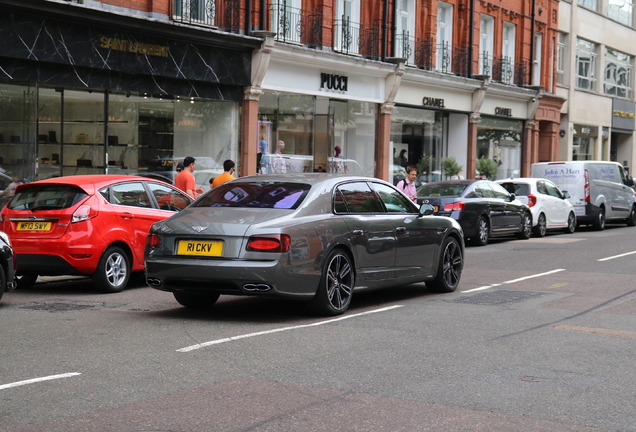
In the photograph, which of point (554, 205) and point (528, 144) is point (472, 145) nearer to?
point (528, 144)

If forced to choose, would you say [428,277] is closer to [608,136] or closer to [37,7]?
[37,7]

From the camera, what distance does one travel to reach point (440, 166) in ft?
110

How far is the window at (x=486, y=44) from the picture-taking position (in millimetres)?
35000

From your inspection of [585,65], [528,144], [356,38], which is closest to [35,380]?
[356,38]

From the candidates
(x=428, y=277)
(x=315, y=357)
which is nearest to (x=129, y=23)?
(x=428, y=277)

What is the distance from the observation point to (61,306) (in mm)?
10266

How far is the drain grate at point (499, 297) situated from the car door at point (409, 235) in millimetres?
609

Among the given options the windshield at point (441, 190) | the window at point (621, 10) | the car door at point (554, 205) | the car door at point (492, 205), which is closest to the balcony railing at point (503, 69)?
the car door at point (554, 205)

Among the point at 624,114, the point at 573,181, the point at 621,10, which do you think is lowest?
the point at 573,181

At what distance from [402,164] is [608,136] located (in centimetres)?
2052

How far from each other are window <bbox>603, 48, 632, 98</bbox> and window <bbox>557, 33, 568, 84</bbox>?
15.4 feet

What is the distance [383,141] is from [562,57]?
17.2 meters

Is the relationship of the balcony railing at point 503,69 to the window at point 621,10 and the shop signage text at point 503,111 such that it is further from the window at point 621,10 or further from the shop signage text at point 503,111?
the window at point 621,10

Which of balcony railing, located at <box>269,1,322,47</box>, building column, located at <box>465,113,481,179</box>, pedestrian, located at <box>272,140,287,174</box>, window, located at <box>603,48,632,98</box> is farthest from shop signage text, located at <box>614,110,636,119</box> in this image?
pedestrian, located at <box>272,140,287,174</box>
